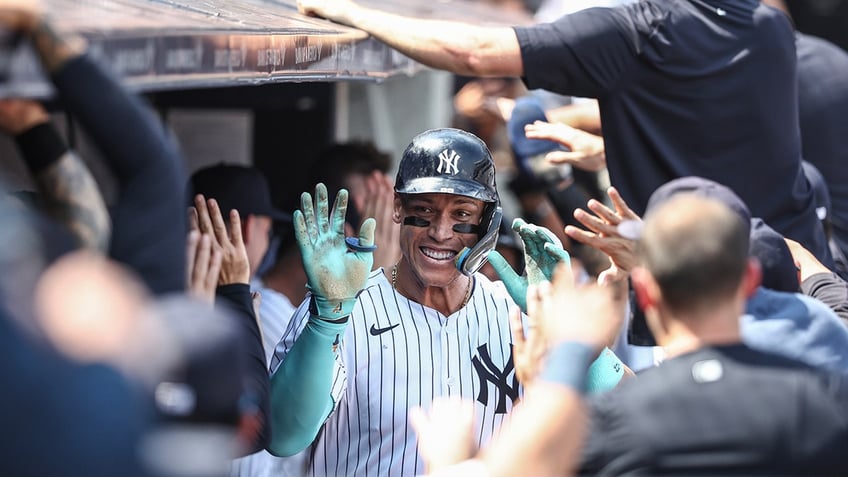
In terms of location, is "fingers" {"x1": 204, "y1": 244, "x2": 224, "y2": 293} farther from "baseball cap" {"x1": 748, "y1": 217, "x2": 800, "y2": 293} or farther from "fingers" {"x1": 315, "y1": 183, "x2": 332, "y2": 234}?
"baseball cap" {"x1": 748, "y1": 217, "x2": 800, "y2": 293}

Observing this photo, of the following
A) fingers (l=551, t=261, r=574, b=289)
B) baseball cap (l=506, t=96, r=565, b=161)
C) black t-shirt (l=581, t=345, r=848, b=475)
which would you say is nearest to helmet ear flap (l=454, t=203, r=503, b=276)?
fingers (l=551, t=261, r=574, b=289)

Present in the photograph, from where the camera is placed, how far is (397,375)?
3.61 metres

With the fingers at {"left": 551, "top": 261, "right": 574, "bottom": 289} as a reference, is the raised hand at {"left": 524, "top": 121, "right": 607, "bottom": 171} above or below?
below

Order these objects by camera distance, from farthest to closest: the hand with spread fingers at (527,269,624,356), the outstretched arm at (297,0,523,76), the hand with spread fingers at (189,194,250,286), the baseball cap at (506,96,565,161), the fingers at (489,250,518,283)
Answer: the baseball cap at (506,96,565,161), the outstretched arm at (297,0,523,76), the fingers at (489,250,518,283), the hand with spread fingers at (189,194,250,286), the hand with spread fingers at (527,269,624,356)

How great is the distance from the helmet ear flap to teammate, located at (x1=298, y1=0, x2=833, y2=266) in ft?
1.96

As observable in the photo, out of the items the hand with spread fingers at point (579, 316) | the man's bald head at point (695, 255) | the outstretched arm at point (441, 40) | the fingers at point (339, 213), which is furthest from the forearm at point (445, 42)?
the man's bald head at point (695, 255)

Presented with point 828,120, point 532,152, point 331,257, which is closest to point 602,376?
point 331,257

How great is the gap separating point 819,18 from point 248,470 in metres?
7.82

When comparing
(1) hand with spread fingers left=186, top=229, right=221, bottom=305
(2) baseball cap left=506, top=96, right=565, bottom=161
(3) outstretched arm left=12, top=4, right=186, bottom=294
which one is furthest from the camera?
(2) baseball cap left=506, top=96, right=565, bottom=161

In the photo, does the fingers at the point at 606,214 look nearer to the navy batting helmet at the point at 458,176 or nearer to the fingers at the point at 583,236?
the fingers at the point at 583,236

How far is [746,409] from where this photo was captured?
2439mm

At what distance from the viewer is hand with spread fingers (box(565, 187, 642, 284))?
12.0ft

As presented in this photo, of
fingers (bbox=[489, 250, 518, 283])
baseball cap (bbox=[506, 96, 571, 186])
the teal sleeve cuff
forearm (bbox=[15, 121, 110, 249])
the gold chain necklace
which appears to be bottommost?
baseball cap (bbox=[506, 96, 571, 186])

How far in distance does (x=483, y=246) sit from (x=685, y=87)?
1.09 metres
